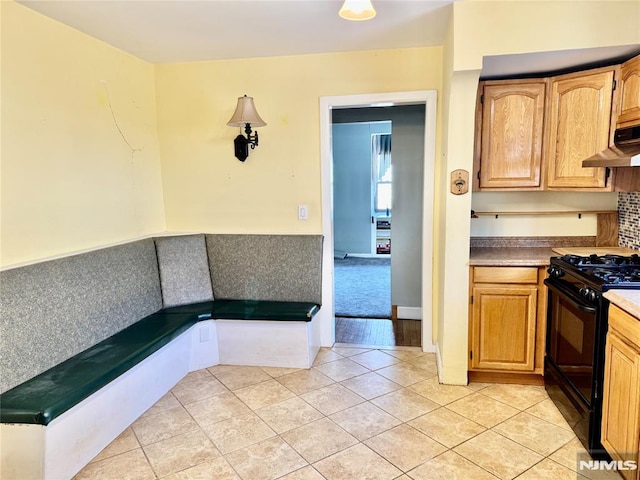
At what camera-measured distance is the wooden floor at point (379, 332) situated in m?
3.59

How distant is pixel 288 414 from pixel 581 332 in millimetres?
1699

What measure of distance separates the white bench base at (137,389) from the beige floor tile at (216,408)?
302 millimetres

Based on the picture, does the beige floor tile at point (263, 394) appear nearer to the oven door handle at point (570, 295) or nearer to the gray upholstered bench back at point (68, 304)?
the gray upholstered bench back at point (68, 304)

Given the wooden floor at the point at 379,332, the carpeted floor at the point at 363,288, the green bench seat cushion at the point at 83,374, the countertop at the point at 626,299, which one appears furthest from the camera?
the carpeted floor at the point at 363,288

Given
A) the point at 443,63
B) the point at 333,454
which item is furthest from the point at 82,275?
the point at 443,63

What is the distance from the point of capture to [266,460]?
207 cm

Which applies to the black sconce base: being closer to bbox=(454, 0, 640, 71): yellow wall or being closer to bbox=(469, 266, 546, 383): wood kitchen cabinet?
bbox=(454, 0, 640, 71): yellow wall

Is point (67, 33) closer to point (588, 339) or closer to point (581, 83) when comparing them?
point (581, 83)

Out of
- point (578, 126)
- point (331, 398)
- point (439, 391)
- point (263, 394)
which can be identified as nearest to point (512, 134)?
point (578, 126)

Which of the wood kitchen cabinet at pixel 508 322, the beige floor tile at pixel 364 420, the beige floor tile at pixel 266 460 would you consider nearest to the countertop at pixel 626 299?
the wood kitchen cabinet at pixel 508 322

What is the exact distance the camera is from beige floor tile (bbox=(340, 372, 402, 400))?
8.90ft

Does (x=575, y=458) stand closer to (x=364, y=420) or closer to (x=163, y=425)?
(x=364, y=420)

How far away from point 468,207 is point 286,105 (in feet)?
5.36

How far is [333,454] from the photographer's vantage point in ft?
6.91
